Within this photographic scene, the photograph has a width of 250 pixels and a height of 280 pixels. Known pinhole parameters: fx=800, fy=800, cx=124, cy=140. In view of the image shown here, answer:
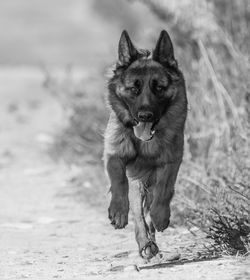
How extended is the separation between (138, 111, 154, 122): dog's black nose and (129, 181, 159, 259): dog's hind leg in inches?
25.9

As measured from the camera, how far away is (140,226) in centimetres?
552

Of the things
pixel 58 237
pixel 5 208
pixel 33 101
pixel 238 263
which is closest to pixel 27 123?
pixel 33 101

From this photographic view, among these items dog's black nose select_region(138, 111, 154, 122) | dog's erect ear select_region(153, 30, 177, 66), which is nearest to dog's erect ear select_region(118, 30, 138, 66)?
dog's erect ear select_region(153, 30, 177, 66)

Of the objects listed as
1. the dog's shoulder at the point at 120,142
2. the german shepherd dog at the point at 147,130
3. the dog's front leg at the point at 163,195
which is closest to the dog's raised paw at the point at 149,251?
the german shepherd dog at the point at 147,130

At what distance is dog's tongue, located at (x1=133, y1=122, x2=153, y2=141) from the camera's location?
541 centimetres

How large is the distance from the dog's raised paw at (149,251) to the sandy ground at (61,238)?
0.06m

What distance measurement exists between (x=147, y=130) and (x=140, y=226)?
0.67m

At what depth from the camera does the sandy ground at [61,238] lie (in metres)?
4.61

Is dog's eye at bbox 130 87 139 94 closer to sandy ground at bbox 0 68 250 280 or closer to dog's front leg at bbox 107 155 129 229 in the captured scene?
dog's front leg at bbox 107 155 129 229

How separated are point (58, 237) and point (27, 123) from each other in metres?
9.68

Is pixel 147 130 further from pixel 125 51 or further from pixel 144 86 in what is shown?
pixel 125 51

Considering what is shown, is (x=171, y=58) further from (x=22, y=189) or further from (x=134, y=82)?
(x=22, y=189)

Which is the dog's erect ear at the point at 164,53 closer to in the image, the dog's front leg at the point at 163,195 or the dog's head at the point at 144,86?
the dog's head at the point at 144,86

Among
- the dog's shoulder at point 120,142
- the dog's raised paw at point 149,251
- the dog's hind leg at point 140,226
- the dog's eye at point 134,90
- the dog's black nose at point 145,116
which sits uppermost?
the dog's eye at point 134,90
